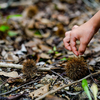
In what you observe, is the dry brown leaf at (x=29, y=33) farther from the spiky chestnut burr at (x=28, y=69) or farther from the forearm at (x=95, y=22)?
the forearm at (x=95, y=22)

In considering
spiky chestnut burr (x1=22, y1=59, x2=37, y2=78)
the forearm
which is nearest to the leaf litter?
spiky chestnut burr (x1=22, y1=59, x2=37, y2=78)

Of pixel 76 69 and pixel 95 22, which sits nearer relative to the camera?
pixel 95 22

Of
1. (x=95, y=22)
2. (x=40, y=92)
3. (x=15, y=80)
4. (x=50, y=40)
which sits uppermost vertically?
(x=50, y=40)

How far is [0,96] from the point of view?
1.26 m

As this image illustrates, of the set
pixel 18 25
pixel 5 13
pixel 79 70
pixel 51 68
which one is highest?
pixel 5 13

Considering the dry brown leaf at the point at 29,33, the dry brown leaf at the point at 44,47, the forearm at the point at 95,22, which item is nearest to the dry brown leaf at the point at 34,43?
the dry brown leaf at the point at 44,47

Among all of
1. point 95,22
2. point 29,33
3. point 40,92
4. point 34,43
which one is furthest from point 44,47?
point 95,22

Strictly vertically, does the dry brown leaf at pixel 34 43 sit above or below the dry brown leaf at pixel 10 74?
above

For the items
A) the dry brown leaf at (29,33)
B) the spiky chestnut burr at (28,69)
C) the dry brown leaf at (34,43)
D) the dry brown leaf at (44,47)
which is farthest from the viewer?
the dry brown leaf at (29,33)

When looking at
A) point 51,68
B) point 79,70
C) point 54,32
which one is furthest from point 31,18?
point 79,70

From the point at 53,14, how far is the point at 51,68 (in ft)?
7.57

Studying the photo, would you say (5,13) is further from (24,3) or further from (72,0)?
(72,0)

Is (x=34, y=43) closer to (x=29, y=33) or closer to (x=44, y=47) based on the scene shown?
(x=44, y=47)

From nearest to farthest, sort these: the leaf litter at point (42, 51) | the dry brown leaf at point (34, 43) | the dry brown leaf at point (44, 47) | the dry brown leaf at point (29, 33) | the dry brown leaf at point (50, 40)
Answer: the leaf litter at point (42, 51)
the dry brown leaf at point (44, 47)
the dry brown leaf at point (34, 43)
the dry brown leaf at point (50, 40)
the dry brown leaf at point (29, 33)
